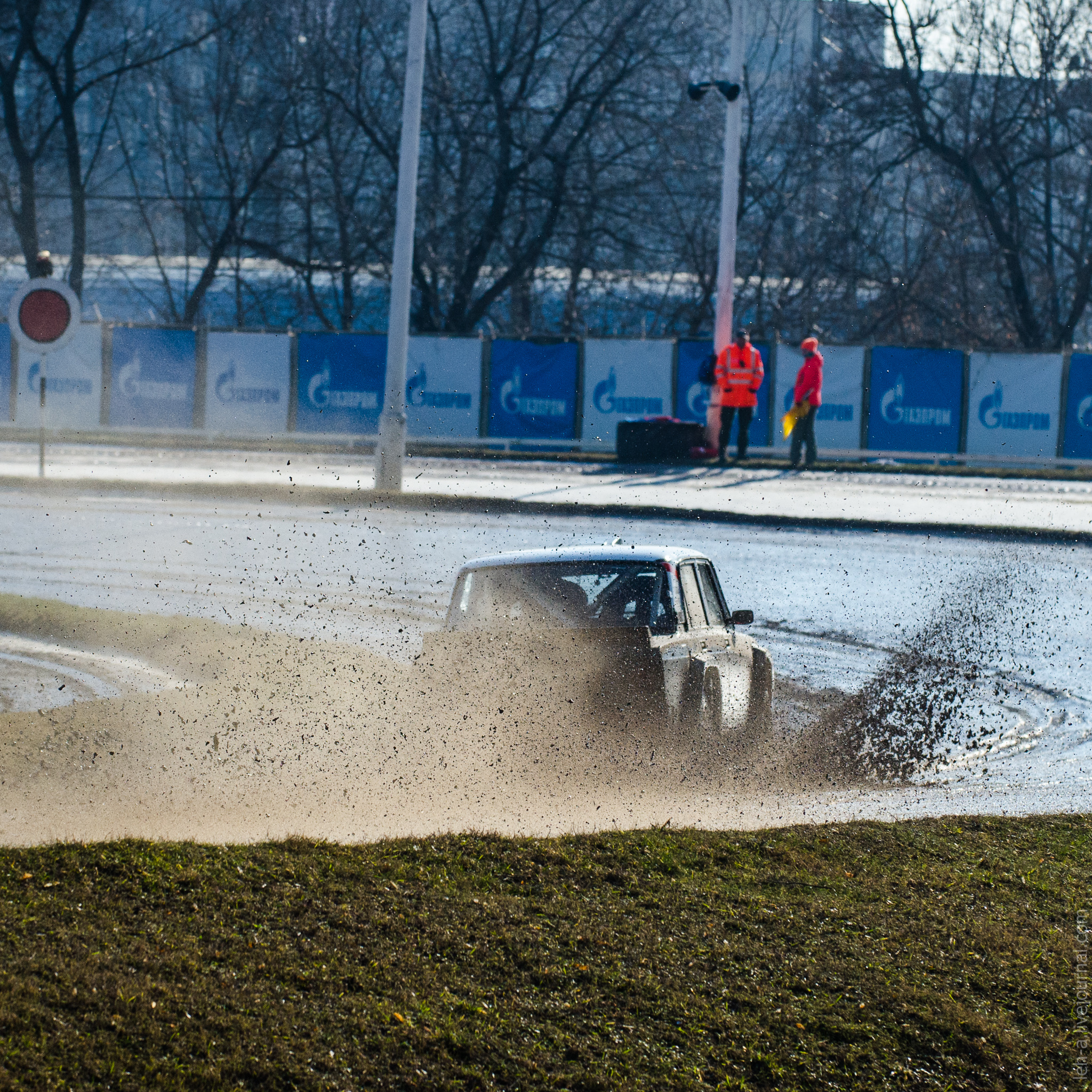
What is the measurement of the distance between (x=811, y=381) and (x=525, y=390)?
726 centimetres

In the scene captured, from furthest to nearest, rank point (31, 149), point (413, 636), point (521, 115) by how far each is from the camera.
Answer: point (31, 149)
point (521, 115)
point (413, 636)

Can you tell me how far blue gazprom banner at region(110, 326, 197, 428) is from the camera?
32.4 meters

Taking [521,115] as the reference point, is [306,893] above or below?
below

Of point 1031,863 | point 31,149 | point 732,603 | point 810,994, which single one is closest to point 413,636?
point 732,603

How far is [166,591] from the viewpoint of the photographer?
13.7 meters

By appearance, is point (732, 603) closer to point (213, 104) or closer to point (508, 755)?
point (508, 755)

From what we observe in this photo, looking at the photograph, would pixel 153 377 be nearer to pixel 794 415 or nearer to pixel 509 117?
pixel 509 117

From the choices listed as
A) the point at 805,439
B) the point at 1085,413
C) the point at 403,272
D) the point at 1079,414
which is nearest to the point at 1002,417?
the point at 1079,414

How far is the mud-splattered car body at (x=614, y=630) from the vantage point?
7.48 m

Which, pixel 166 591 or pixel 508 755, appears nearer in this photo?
pixel 508 755

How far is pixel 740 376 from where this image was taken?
85.9ft

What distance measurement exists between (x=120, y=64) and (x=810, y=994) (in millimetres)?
47472

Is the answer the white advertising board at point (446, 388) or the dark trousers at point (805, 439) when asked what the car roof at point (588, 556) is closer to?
the dark trousers at point (805, 439)

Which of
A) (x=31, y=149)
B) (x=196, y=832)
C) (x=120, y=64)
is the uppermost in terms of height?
(x=120, y=64)
